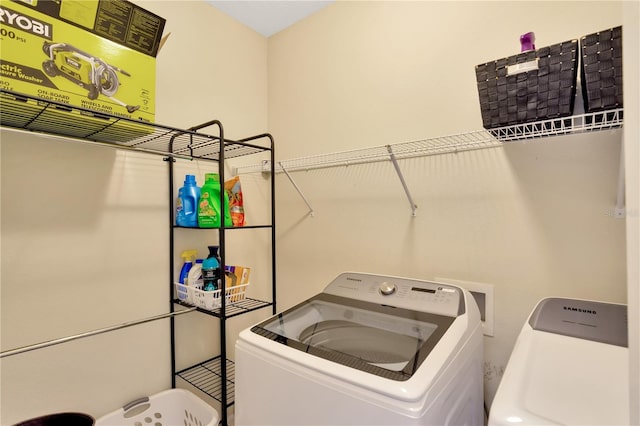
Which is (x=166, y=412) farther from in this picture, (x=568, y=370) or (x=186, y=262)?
(x=568, y=370)

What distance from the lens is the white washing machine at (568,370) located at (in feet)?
2.25

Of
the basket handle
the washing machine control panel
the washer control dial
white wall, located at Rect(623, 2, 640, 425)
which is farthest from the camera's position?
the basket handle

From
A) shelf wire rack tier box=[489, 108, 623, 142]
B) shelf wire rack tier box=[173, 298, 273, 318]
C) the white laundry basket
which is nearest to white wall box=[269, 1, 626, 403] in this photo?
shelf wire rack tier box=[489, 108, 623, 142]

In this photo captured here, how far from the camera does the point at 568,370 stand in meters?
0.85

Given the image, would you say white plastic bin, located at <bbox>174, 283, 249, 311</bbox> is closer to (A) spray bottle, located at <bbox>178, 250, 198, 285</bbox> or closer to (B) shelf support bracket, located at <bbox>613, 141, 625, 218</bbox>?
(A) spray bottle, located at <bbox>178, 250, 198, 285</bbox>

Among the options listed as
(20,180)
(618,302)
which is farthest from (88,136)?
(618,302)

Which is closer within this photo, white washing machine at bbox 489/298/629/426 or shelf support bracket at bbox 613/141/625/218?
white washing machine at bbox 489/298/629/426

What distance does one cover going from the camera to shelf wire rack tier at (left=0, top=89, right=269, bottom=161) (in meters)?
1.05

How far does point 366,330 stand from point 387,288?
0.22 m

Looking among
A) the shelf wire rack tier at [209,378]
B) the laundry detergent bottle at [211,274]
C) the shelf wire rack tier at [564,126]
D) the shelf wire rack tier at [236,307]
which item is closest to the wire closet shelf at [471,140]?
the shelf wire rack tier at [564,126]

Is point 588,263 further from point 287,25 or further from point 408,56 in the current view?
point 287,25

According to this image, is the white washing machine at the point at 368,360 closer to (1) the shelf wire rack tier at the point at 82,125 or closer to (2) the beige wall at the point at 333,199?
(2) the beige wall at the point at 333,199

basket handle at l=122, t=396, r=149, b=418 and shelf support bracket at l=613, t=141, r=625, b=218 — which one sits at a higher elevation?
shelf support bracket at l=613, t=141, r=625, b=218

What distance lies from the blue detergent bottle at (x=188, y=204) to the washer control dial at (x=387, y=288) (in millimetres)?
991
